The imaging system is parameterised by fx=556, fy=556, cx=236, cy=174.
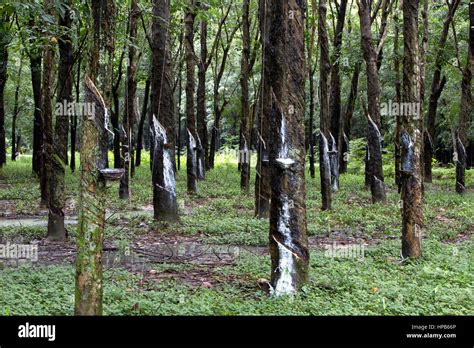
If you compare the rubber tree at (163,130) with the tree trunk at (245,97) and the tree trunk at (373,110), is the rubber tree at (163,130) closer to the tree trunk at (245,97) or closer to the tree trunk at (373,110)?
the tree trunk at (245,97)

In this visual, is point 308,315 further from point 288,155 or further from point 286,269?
point 288,155

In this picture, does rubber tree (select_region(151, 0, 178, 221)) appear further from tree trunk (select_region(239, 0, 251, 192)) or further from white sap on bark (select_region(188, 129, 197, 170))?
white sap on bark (select_region(188, 129, 197, 170))

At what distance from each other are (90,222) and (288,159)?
292 centimetres

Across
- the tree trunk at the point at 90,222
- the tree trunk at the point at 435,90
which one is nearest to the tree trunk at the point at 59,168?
the tree trunk at the point at 90,222

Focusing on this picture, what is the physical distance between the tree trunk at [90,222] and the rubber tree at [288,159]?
2571 mm

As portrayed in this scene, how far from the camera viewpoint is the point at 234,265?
8.67 meters

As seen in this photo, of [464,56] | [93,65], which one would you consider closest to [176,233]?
[93,65]

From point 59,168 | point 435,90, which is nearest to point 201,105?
point 435,90

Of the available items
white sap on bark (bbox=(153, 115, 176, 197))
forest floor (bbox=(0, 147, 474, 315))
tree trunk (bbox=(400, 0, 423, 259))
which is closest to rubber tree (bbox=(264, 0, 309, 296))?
forest floor (bbox=(0, 147, 474, 315))

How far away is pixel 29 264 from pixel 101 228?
4078 mm

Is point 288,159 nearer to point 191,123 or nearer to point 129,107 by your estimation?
point 129,107

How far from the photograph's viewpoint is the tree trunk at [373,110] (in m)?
16.1

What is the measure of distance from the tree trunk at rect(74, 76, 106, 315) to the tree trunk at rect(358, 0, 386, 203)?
12.3 metres

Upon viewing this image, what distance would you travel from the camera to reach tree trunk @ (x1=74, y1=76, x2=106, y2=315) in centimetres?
489
